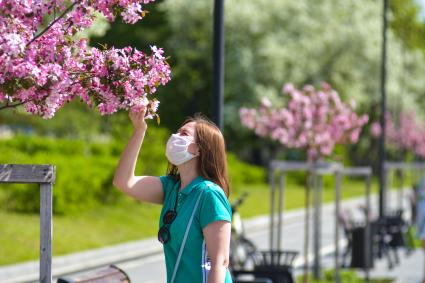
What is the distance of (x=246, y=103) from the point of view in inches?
1868

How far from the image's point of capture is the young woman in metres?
4.88

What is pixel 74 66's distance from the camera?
203 inches

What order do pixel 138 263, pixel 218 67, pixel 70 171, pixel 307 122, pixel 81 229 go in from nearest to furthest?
pixel 218 67, pixel 307 122, pixel 138 263, pixel 81 229, pixel 70 171

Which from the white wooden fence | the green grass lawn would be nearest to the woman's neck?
the white wooden fence

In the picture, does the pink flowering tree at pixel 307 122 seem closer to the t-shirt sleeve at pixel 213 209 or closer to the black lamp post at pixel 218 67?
the black lamp post at pixel 218 67

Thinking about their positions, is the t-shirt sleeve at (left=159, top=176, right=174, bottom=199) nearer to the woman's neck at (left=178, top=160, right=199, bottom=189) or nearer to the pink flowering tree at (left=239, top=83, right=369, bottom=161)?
the woman's neck at (left=178, top=160, right=199, bottom=189)

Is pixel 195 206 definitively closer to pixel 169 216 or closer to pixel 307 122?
pixel 169 216

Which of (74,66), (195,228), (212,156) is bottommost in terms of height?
(195,228)

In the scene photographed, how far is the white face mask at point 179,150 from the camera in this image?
16.6ft

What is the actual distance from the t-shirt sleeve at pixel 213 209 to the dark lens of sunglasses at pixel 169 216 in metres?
0.19

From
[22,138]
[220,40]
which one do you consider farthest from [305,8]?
[220,40]

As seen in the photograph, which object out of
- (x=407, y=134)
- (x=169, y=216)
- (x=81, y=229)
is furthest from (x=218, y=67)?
(x=407, y=134)

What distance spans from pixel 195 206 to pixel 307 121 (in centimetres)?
1058

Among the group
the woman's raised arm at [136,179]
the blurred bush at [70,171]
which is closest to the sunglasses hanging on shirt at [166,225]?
the woman's raised arm at [136,179]
